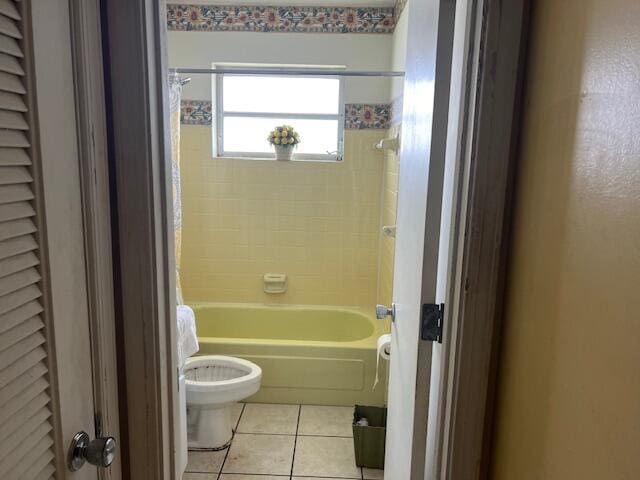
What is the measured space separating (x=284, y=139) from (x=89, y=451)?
8.86ft

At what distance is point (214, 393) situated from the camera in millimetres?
2375

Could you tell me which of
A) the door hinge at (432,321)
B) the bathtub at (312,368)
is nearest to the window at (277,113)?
the bathtub at (312,368)

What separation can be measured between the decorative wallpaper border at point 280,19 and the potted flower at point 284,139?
0.67 meters

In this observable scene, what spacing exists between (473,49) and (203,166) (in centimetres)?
278

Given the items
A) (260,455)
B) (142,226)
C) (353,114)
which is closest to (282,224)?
(353,114)

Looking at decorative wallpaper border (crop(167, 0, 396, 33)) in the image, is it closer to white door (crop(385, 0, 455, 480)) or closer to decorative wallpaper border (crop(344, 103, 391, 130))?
decorative wallpaper border (crop(344, 103, 391, 130))

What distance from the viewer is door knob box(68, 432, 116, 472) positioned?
805 millimetres

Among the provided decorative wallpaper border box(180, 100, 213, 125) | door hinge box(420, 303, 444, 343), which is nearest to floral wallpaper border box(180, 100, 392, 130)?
decorative wallpaper border box(180, 100, 213, 125)

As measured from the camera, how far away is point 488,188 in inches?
35.9

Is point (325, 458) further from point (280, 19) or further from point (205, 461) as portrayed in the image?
point (280, 19)

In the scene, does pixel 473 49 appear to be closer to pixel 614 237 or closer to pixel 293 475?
pixel 614 237

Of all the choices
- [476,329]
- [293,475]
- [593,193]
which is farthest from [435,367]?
[293,475]

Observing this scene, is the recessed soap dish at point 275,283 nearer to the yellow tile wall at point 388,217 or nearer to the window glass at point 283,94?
the yellow tile wall at point 388,217

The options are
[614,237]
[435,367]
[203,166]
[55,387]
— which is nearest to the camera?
[614,237]
